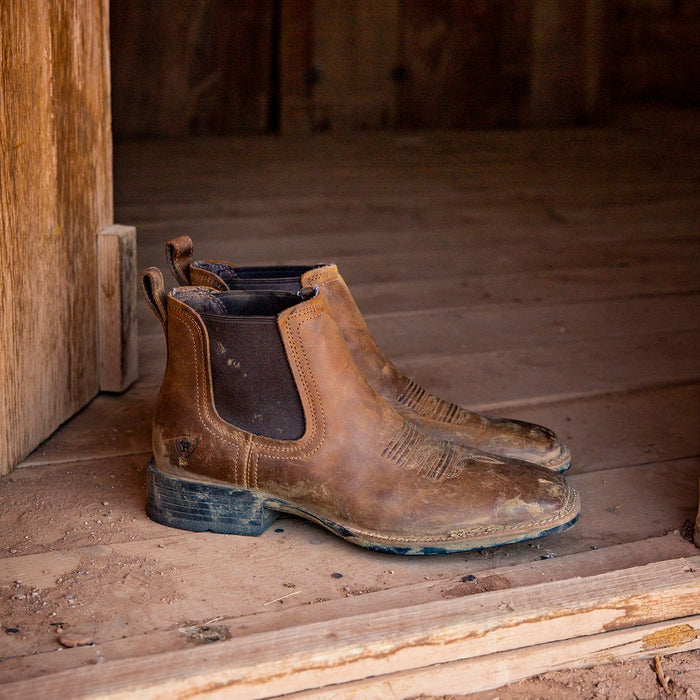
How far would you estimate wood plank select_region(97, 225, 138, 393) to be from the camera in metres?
1.63

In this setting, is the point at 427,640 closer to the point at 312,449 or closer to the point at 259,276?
the point at 312,449

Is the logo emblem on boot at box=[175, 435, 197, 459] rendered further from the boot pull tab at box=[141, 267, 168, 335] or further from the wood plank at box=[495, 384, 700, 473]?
the wood plank at box=[495, 384, 700, 473]

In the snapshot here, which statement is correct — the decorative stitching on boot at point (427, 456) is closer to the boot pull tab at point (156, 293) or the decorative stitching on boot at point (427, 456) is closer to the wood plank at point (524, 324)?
the boot pull tab at point (156, 293)

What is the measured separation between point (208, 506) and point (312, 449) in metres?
0.17

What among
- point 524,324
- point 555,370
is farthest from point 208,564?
point 524,324

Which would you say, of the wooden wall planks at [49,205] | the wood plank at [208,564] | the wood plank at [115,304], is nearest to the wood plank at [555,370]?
the wood plank at [208,564]

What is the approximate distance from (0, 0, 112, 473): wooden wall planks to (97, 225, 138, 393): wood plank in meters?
0.02

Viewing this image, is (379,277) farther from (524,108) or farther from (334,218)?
(524,108)

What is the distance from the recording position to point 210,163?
10.6ft

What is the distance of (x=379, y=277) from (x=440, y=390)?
2.51 feet

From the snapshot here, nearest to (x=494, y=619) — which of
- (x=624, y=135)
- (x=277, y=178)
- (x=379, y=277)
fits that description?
(x=379, y=277)

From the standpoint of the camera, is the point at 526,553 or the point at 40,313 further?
the point at 40,313

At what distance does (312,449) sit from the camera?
3.60ft

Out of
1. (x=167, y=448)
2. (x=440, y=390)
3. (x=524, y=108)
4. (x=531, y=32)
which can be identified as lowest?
(x=440, y=390)
